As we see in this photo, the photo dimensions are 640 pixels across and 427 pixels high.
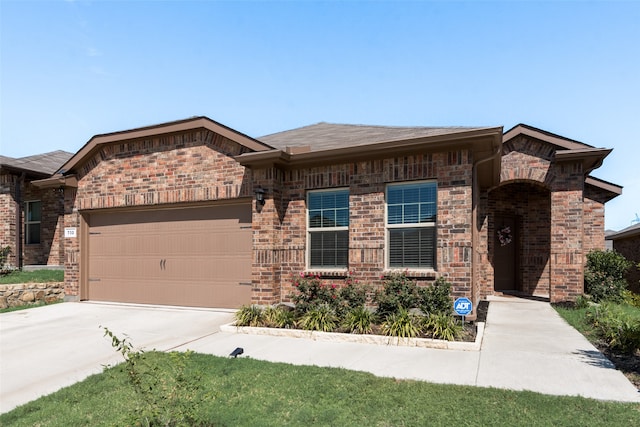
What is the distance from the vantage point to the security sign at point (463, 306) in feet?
22.5

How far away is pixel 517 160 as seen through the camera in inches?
451

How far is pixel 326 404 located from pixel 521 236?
11411 millimetres

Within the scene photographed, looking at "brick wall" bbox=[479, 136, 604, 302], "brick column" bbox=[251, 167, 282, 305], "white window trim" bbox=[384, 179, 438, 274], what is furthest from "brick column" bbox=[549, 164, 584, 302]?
"brick column" bbox=[251, 167, 282, 305]

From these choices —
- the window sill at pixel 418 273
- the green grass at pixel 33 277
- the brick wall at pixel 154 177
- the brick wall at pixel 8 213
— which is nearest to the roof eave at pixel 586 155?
the window sill at pixel 418 273

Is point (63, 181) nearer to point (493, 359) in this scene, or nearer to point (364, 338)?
point (364, 338)

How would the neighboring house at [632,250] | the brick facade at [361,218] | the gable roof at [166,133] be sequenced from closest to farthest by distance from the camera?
1. the brick facade at [361,218]
2. the gable roof at [166,133]
3. the neighboring house at [632,250]

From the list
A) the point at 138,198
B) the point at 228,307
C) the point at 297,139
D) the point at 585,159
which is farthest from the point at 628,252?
the point at 138,198

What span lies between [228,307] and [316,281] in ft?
8.45

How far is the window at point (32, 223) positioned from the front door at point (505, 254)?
16.1 metres

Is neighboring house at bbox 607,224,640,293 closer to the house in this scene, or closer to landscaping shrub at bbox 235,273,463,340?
landscaping shrub at bbox 235,273,463,340

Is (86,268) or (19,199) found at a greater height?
(19,199)

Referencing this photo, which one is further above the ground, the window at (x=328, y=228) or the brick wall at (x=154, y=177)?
the brick wall at (x=154, y=177)

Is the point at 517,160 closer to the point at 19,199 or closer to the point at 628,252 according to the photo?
the point at 628,252

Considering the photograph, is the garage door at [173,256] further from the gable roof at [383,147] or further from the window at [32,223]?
the window at [32,223]
